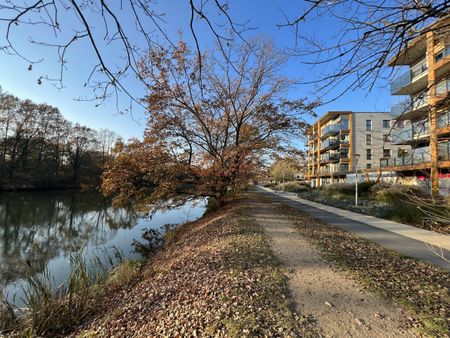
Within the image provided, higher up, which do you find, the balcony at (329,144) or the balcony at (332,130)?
the balcony at (332,130)

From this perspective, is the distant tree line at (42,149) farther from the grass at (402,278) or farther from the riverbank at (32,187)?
the grass at (402,278)

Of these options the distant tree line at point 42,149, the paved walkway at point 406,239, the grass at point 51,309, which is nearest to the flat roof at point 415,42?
the paved walkway at point 406,239

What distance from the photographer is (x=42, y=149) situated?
1719 inches

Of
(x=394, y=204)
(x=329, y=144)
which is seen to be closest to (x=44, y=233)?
(x=394, y=204)

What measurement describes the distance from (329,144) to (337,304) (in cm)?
4449

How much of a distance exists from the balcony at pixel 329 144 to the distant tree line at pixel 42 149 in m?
35.1

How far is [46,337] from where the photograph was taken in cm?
367

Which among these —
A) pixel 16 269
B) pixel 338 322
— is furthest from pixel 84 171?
pixel 338 322

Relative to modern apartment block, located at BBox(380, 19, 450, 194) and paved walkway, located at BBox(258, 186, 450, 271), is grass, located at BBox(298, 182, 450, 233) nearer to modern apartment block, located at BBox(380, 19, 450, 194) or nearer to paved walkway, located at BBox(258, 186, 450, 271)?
paved walkway, located at BBox(258, 186, 450, 271)

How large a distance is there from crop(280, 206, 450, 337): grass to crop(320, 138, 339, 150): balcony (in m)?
39.3

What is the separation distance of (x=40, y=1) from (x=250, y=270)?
14.3 ft

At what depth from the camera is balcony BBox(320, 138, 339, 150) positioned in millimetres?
43144

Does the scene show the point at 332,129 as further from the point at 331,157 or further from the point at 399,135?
the point at 399,135

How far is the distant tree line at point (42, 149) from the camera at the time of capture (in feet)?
122
